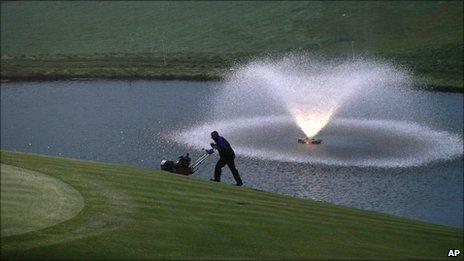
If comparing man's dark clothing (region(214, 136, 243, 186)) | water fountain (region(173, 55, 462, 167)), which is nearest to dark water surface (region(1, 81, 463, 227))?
water fountain (region(173, 55, 462, 167))

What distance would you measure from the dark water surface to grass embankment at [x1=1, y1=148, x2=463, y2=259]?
832cm

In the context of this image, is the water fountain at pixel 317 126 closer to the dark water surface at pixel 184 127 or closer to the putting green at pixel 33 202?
the dark water surface at pixel 184 127

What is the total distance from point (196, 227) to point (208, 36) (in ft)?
324

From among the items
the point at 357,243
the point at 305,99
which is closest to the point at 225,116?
the point at 305,99

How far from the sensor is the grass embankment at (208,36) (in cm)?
8806

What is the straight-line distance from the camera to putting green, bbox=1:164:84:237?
14.6 m

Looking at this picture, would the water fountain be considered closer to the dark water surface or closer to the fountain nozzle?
the fountain nozzle

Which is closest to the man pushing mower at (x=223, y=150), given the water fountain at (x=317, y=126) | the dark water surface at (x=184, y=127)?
the dark water surface at (x=184, y=127)

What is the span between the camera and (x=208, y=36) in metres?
114

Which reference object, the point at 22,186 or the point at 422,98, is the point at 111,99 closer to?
the point at 422,98

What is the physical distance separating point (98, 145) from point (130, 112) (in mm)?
12946

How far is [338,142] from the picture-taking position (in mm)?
43000

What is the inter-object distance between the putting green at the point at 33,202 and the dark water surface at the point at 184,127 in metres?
15.1

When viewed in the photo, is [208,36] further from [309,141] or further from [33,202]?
[33,202]
